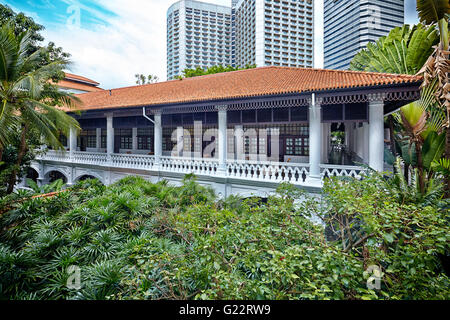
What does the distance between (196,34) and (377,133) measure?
274ft

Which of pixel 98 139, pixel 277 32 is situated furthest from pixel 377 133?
pixel 277 32

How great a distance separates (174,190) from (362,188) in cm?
502

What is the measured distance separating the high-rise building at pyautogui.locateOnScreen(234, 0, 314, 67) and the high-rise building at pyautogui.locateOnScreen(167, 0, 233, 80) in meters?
7.95

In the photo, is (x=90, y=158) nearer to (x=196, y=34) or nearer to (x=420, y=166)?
(x=420, y=166)

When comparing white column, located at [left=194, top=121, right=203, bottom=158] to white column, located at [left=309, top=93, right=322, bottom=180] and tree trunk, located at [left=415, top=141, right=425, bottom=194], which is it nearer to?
white column, located at [left=309, top=93, right=322, bottom=180]

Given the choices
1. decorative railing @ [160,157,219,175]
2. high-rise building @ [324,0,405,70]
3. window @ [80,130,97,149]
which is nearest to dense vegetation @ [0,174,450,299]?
decorative railing @ [160,157,219,175]

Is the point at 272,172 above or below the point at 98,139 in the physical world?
below

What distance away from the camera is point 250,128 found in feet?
45.8

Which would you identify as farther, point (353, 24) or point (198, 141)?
point (353, 24)

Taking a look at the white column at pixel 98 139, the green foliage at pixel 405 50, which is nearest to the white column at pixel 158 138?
the white column at pixel 98 139

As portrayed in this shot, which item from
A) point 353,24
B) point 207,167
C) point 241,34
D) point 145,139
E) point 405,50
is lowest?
point 207,167

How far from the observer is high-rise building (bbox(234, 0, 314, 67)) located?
67750mm

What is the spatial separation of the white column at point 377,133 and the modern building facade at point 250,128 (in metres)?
0.03
